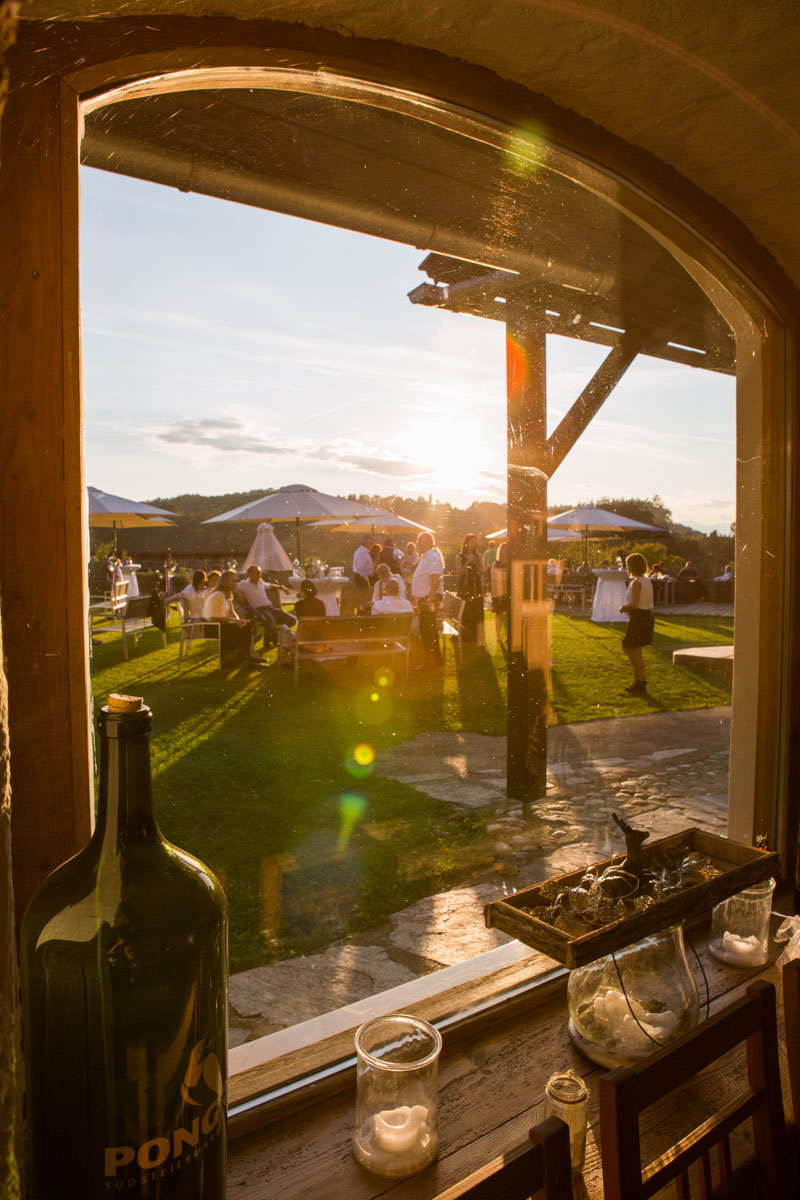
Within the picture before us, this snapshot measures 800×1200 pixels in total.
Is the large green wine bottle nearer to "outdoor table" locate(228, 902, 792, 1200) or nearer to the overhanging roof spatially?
"outdoor table" locate(228, 902, 792, 1200)

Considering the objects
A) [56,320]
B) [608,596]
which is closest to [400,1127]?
[56,320]

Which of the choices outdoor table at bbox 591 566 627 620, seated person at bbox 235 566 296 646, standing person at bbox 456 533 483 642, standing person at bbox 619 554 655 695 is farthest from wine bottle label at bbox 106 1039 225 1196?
outdoor table at bbox 591 566 627 620

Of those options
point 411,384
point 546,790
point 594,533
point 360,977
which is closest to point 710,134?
point 411,384

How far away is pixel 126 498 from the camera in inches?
39.4

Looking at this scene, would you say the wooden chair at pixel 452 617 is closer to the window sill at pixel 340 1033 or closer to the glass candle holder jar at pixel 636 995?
the window sill at pixel 340 1033

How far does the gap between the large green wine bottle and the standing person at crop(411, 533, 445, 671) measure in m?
1.24

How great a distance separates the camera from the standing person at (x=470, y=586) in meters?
2.26

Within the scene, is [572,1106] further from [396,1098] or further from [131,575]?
[131,575]

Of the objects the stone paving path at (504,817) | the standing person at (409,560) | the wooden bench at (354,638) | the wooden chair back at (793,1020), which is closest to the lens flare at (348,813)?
the stone paving path at (504,817)

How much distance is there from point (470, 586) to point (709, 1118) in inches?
70.3

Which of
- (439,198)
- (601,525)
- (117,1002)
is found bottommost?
(117,1002)

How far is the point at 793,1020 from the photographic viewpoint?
0.82 metres

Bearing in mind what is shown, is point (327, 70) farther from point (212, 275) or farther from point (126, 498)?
point (126, 498)

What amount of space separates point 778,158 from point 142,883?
1.45 meters
